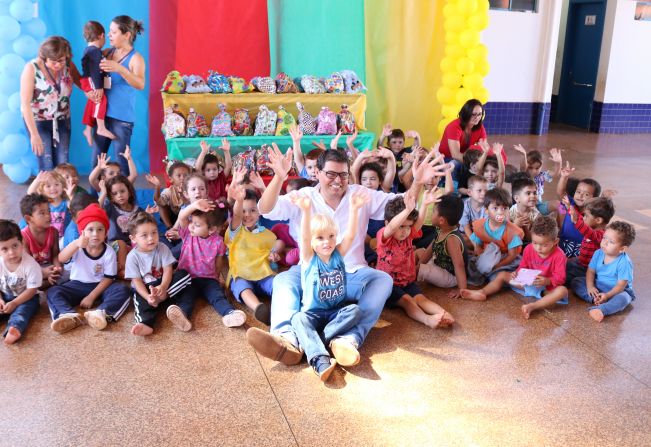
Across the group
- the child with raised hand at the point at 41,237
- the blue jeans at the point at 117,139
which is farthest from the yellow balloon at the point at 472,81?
the child with raised hand at the point at 41,237

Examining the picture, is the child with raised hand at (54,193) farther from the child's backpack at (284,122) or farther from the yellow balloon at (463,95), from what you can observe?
the yellow balloon at (463,95)

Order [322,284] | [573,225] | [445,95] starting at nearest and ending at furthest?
[322,284]
[573,225]
[445,95]

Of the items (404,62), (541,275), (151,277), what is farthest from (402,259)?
(404,62)

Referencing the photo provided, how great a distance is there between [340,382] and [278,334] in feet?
1.36

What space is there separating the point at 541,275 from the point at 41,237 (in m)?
2.97

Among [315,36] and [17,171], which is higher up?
[315,36]

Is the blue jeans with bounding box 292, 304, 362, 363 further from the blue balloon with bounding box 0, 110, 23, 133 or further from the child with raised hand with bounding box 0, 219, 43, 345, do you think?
the blue balloon with bounding box 0, 110, 23, 133

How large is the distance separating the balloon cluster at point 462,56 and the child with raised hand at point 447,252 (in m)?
3.08

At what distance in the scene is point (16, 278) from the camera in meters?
3.16

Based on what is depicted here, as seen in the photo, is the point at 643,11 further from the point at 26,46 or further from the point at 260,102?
the point at 26,46

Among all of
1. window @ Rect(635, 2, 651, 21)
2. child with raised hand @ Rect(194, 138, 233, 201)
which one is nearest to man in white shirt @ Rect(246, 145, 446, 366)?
child with raised hand @ Rect(194, 138, 233, 201)

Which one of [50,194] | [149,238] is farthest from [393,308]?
[50,194]

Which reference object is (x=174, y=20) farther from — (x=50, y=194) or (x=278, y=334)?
(x=278, y=334)

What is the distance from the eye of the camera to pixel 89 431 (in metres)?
2.33
